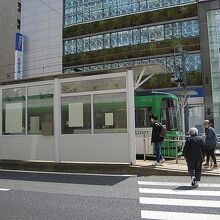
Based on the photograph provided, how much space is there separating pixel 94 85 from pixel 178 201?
6.55 metres

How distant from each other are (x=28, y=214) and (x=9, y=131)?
8885 millimetres

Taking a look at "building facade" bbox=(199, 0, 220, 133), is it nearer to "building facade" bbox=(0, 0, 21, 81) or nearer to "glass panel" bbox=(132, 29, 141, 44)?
"glass panel" bbox=(132, 29, 141, 44)

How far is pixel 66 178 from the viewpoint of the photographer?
1141 centimetres

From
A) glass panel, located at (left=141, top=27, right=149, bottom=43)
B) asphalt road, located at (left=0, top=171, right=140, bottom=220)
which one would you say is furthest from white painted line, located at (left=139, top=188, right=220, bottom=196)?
glass panel, located at (left=141, top=27, right=149, bottom=43)

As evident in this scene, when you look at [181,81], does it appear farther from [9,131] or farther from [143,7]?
[143,7]

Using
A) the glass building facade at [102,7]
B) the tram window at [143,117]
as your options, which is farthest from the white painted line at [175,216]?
the glass building facade at [102,7]

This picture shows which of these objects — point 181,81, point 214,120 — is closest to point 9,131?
point 181,81

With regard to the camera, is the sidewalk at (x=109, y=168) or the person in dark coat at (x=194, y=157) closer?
the person in dark coat at (x=194, y=157)

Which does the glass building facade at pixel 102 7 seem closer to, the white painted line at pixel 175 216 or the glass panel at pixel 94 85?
the glass panel at pixel 94 85

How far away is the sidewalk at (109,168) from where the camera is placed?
11.5m

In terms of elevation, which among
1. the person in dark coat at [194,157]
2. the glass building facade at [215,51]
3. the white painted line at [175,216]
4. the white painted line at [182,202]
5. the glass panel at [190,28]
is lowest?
the white painted line at [175,216]

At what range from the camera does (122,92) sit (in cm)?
1273

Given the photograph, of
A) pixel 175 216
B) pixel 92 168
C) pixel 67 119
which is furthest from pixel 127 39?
pixel 175 216

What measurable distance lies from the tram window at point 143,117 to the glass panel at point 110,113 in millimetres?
3776
